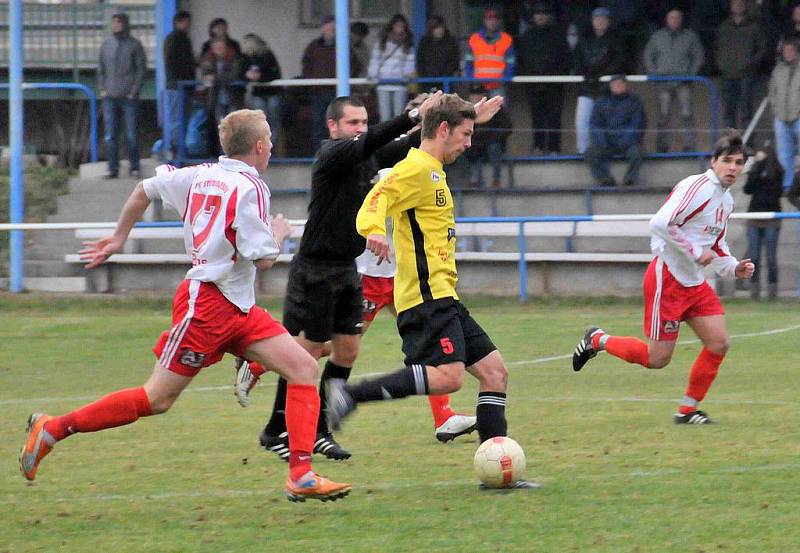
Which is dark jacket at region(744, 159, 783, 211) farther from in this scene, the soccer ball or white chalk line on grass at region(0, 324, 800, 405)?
the soccer ball

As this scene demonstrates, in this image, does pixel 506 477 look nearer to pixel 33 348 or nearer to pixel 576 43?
pixel 33 348

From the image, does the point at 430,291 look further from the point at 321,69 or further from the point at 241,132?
the point at 321,69

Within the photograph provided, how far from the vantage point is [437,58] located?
1903 centimetres

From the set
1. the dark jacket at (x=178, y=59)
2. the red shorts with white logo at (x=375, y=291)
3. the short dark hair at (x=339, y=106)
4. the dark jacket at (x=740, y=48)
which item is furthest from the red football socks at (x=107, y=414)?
the dark jacket at (x=178, y=59)

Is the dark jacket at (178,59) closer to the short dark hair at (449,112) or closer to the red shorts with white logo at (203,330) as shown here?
the short dark hair at (449,112)

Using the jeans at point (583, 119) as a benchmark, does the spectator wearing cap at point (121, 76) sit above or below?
above

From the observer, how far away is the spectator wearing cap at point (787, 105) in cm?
1733

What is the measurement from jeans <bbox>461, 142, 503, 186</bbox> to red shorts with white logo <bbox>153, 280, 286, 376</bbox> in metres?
12.3

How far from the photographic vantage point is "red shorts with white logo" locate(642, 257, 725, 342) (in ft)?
28.8

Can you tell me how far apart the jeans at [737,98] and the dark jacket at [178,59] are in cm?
713

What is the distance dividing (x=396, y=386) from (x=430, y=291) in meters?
0.48

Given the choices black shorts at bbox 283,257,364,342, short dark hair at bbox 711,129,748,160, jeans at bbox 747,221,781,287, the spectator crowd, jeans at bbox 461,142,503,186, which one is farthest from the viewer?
jeans at bbox 461,142,503,186

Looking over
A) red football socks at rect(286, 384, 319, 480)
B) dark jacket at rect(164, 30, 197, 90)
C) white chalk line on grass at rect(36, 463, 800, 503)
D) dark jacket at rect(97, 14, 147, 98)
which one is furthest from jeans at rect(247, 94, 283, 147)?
red football socks at rect(286, 384, 319, 480)

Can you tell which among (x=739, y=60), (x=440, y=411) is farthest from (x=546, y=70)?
(x=440, y=411)
